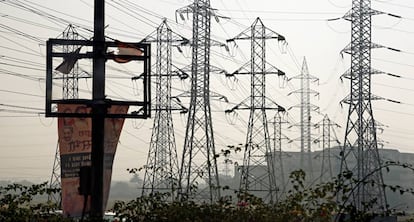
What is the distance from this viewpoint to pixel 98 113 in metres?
15.9

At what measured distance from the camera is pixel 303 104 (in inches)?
2655

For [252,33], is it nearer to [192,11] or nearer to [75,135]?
[192,11]

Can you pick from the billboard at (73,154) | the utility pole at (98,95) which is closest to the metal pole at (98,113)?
the utility pole at (98,95)

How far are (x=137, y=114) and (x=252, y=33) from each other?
106ft

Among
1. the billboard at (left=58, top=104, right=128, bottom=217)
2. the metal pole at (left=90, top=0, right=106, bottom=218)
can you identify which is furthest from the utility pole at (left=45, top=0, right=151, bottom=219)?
the billboard at (left=58, top=104, right=128, bottom=217)

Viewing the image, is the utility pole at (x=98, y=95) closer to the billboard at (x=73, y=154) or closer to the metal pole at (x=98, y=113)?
the metal pole at (x=98, y=113)

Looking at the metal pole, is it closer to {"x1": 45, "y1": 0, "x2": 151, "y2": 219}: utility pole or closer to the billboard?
{"x1": 45, "y1": 0, "x2": 151, "y2": 219}: utility pole

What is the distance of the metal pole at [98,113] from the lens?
15.6 m

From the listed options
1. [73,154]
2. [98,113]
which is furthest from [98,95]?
[73,154]

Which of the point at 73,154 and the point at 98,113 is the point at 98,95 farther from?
the point at 73,154

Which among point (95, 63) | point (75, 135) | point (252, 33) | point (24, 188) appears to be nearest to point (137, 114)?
point (95, 63)

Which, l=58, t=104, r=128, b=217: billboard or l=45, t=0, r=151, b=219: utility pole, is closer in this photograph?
l=45, t=0, r=151, b=219: utility pole

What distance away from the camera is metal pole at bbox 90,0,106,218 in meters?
15.6

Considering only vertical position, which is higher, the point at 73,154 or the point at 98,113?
the point at 98,113
